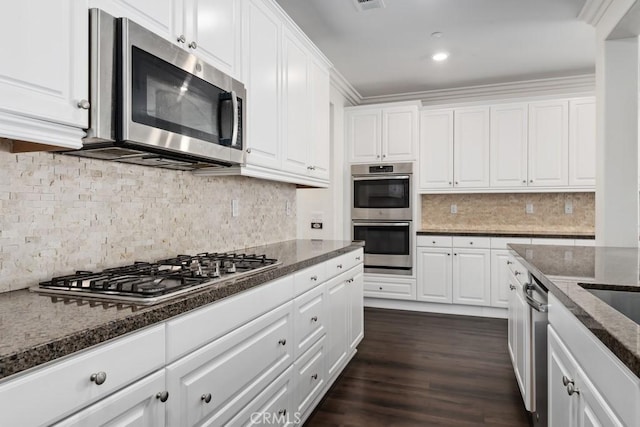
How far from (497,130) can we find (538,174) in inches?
26.4

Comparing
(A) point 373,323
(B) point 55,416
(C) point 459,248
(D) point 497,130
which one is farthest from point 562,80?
(B) point 55,416

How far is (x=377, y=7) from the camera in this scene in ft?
10.2

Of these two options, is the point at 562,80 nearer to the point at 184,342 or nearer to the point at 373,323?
the point at 373,323

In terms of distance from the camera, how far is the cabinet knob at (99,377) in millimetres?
911

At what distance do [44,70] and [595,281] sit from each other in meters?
1.89

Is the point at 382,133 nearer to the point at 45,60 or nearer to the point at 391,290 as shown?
the point at 391,290

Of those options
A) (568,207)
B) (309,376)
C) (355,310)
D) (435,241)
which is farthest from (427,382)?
(568,207)

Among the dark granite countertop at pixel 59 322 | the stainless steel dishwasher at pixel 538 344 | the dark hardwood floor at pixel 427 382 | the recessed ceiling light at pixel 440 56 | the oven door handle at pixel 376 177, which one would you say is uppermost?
the recessed ceiling light at pixel 440 56

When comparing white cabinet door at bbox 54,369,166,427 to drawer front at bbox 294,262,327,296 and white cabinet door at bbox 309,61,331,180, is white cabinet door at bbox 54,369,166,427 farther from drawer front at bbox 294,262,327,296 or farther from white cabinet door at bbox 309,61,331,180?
white cabinet door at bbox 309,61,331,180

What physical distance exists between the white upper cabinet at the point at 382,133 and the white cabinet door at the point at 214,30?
3.02 meters

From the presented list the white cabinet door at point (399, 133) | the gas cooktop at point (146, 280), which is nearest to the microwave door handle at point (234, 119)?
the gas cooktop at point (146, 280)

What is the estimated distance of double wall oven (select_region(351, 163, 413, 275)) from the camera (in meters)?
4.75

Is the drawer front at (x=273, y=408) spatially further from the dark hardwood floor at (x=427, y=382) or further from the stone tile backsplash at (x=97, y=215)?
the stone tile backsplash at (x=97, y=215)

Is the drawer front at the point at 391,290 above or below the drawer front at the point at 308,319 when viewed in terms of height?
below
